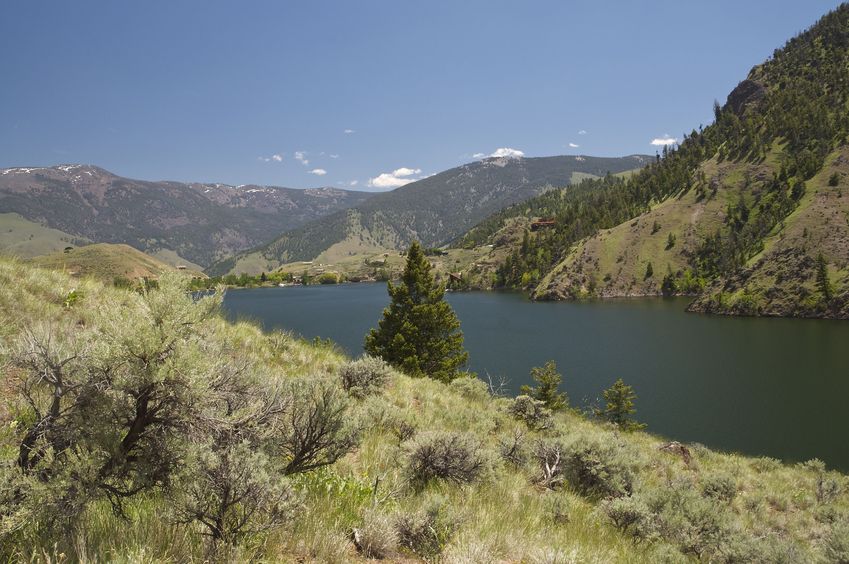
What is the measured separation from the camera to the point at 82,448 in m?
3.05

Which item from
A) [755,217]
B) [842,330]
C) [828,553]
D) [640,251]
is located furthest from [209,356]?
[755,217]

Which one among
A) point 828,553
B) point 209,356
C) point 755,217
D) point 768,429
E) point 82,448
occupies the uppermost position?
point 755,217

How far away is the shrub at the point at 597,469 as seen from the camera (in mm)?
9391

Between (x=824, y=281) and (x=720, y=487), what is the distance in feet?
326

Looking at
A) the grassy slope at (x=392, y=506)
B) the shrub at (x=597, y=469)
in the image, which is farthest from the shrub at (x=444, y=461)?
the shrub at (x=597, y=469)

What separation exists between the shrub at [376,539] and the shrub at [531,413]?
1164cm

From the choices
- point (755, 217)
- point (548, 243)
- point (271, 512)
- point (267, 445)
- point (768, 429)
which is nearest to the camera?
point (271, 512)

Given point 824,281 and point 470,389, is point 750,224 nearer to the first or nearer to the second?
point 824,281

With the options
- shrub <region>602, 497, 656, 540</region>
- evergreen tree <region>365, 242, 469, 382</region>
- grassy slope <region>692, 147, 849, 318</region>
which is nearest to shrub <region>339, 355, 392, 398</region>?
shrub <region>602, 497, 656, 540</region>

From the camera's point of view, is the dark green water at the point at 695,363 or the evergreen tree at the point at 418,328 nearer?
the evergreen tree at the point at 418,328

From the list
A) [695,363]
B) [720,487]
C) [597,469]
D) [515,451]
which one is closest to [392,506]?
[515,451]

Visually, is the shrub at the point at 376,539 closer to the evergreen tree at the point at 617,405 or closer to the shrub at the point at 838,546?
the shrub at the point at 838,546

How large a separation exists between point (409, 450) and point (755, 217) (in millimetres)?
165213

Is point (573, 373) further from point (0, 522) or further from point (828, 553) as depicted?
point (0, 522)
